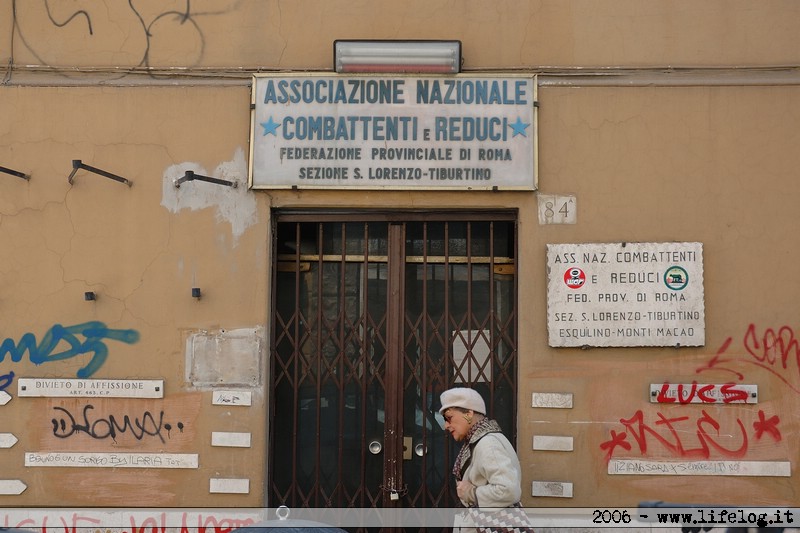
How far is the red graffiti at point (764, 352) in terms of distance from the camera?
20.5 ft

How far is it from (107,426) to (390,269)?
90.5 inches

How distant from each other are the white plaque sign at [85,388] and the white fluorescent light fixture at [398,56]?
264 centimetres

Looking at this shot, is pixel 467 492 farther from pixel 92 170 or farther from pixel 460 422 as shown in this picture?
pixel 92 170

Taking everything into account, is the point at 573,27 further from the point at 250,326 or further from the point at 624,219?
the point at 250,326

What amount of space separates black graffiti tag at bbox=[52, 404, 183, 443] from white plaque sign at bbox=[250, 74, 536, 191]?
1839 millimetres

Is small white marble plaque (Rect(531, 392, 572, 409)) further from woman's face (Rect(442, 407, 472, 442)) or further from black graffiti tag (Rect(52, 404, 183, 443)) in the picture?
black graffiti tag (Rect(52, 404, 183, 443))

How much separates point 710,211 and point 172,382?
3.97m

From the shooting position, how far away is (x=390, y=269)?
6.60m

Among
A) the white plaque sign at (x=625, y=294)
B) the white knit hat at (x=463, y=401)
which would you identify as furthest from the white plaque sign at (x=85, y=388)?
the white plaque sign at (x=625, y=294)

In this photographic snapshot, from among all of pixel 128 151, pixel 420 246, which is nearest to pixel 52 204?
pixel 128 151

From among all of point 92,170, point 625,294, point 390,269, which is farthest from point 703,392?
point 92,170

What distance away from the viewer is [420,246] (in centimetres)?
669

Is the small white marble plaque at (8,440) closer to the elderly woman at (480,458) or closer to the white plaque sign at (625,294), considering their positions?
the elderly woman at (480,458)

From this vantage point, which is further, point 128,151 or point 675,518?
point 128,151
